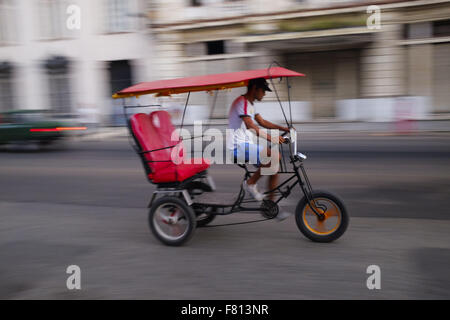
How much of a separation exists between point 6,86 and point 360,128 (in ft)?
63.9

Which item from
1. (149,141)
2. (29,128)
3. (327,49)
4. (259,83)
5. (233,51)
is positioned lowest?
(149,141)

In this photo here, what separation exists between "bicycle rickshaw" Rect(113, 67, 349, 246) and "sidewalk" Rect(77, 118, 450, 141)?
8.76 metres

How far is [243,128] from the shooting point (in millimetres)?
4828

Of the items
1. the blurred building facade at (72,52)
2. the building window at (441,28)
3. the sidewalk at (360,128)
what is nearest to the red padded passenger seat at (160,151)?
the sidewalk at (360,128)

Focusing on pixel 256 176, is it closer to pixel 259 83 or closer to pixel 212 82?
pixel 259 83

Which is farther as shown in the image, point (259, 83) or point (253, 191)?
point (253, 191)

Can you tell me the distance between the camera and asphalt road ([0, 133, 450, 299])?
3.63 metres

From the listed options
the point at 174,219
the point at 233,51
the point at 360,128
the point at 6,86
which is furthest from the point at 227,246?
the point at 6,86

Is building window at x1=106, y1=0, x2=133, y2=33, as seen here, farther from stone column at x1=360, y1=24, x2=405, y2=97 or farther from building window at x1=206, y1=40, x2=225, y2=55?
stone column at x1=360, y1=24, x2=405, y2=97

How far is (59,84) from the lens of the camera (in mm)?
22703

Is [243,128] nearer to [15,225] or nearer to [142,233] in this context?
[142,233]

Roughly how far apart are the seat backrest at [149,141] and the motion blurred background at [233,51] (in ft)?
31.3
